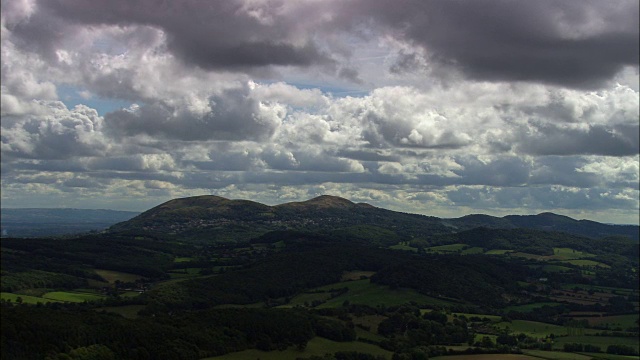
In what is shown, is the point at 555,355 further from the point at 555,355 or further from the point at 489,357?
the point at 489,357

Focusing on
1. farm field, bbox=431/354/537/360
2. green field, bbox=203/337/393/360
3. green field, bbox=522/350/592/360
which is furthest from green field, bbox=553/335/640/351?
green field, bbox=203/337/393/360

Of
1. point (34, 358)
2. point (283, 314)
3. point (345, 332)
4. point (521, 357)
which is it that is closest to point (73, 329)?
point (34, 358)

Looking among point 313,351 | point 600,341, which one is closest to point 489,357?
point 313,351

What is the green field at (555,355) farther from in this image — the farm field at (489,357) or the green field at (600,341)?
the green field at (600,341)

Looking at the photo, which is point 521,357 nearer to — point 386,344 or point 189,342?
point 386,344

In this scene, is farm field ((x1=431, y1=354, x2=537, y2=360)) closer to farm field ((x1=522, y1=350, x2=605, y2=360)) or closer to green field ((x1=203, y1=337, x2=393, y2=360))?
farm field ((x1=522, y1=350, x2=605, y2=360))

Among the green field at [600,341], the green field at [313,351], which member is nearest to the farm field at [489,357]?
the green field at [313,351]

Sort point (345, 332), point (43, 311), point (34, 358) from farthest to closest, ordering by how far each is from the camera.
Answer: point (345, 332) < point (43, 311) < point (34, 358)
